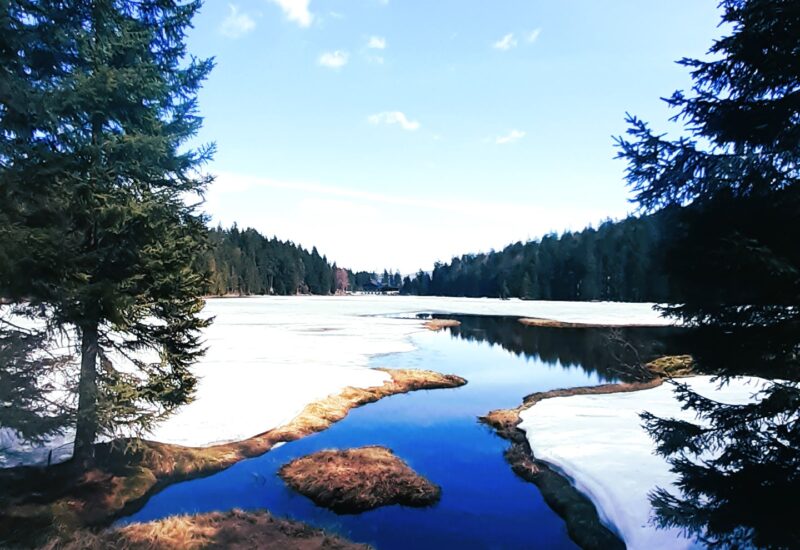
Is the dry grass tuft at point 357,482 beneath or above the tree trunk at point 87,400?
beneath

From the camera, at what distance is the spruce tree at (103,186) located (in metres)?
7.54

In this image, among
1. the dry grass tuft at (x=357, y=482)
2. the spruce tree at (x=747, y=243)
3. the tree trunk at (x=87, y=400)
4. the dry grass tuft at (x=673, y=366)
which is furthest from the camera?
the dry grass tuft at (x=673, y=366)

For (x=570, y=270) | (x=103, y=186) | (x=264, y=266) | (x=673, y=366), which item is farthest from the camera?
(x=264, y=266)

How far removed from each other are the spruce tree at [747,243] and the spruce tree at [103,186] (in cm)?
847

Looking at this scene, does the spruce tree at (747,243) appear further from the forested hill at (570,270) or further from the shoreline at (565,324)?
the forested hill at (570,270)

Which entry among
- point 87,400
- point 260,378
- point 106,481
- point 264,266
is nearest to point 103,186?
point 87,400

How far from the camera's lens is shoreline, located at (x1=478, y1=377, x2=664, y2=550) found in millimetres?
8453

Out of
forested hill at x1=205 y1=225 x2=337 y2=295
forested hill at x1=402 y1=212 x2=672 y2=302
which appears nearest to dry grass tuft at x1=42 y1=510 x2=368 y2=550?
forested hill at x1=402 y1=212 x2=672 y2=302

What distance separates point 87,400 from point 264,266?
11275 cm

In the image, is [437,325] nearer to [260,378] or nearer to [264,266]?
[260,378]

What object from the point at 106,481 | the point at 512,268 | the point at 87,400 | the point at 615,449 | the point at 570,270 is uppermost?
the point at 512,268

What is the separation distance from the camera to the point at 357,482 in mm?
10547

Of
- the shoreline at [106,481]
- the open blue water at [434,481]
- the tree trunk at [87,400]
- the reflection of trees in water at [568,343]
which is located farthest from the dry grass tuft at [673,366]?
the tree trunk at [87,400]

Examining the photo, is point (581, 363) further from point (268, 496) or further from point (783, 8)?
point (783, 8)
